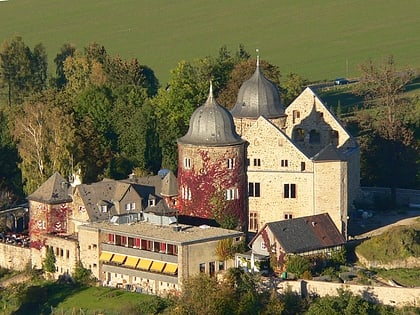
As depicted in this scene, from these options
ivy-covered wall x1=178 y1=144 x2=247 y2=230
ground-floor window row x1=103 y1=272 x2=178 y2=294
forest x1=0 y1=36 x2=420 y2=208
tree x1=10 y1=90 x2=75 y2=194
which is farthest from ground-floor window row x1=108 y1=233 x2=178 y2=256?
tree x1=10 y1=90 x2=75 y2=194

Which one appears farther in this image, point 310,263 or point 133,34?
point 133,34

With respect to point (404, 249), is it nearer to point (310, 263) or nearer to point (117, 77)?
point (310, 263)

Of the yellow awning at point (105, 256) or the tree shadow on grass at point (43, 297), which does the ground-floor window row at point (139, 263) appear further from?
the tree shadow on grass at point (43, 297)

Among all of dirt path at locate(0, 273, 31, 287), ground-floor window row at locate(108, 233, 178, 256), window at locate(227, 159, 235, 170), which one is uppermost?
window at locate(227, 159, 235, 170)

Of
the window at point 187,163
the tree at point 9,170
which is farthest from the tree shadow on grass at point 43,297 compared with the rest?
the tree at point 9,170

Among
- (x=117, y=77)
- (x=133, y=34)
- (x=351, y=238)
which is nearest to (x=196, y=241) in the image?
(x=351, y=238)

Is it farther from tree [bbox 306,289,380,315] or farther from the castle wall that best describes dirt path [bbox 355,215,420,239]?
tree [bbox 306,289,380,315]
